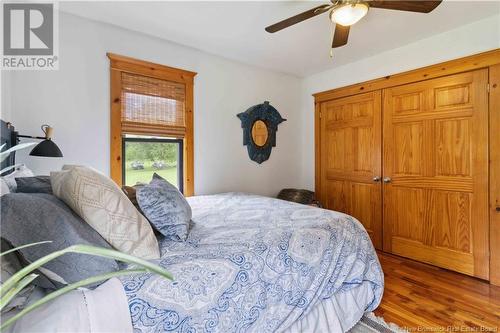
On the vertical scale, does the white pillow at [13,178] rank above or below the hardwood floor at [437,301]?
above

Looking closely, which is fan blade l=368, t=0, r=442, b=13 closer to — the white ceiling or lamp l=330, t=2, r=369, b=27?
lamp l=330, t=2, r=369, b=27

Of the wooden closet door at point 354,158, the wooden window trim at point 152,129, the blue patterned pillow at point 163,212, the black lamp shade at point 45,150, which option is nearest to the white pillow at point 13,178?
the black lamp shade at point 45,150

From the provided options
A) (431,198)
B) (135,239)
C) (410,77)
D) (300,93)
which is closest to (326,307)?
(135,239)

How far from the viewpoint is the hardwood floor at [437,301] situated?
1803 mm

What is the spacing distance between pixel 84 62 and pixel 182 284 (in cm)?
230

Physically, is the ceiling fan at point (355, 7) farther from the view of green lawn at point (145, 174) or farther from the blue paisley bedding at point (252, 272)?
the view of green lawn at point (145, 174)

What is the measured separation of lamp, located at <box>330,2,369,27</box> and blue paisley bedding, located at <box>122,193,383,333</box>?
1.43 metres

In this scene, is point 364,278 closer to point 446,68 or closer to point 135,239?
point 135,239

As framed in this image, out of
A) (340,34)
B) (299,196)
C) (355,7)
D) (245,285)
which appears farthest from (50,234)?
(299,196)

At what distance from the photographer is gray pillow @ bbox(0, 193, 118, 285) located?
981 mm

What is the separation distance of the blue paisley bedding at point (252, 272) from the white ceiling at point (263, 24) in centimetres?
177

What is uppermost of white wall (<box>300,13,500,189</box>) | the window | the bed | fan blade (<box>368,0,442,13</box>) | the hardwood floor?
white wall (<box>300,13,500,189</box>)

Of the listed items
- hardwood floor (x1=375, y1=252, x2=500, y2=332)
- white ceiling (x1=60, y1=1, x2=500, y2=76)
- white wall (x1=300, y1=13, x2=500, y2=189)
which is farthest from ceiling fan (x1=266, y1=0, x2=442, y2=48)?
hardwood floor (x1=375, y1=252, x2=500, y2=332)

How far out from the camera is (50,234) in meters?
1.01
